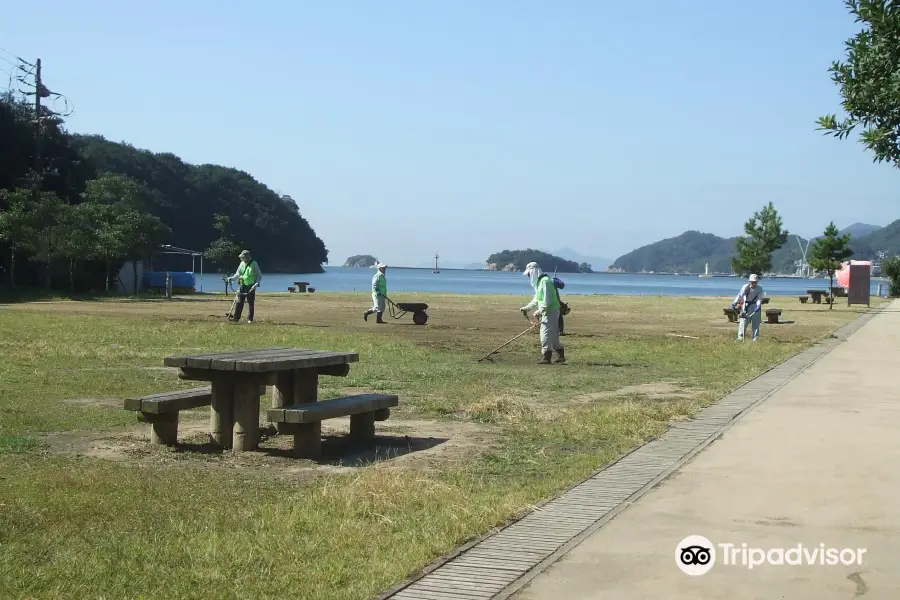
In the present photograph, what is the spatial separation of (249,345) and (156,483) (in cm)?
1155

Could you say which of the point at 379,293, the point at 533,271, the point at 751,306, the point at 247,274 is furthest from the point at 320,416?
the point at 379,293

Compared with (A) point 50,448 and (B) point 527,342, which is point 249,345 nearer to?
(B) point 527,342

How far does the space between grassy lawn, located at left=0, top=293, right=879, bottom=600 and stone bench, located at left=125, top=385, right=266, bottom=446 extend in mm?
215

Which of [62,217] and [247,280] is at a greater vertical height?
[62,217]

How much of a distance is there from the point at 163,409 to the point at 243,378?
71 centimetres

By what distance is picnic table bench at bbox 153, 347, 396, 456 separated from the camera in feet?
27.9

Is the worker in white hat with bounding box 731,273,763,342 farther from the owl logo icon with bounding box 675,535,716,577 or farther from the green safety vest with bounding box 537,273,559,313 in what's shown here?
the owl logo icon with bounding box 675,535,716,577

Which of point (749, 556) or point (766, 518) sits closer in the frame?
point (749, 556)

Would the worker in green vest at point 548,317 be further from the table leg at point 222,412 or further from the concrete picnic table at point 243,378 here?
the table leg at point 222,412

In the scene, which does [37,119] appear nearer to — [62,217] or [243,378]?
[62,217]

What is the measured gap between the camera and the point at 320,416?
27.9ft

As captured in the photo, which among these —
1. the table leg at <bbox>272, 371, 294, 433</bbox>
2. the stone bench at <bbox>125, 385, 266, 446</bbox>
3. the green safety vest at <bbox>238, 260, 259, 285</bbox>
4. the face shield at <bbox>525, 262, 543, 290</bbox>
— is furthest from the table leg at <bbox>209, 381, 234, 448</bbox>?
the green safety vest at <bbox>238, 260, 259, 285</bbox>

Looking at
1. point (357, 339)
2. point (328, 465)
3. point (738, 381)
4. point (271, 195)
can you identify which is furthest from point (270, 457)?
point (271, 195)

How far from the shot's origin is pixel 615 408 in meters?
11.2
